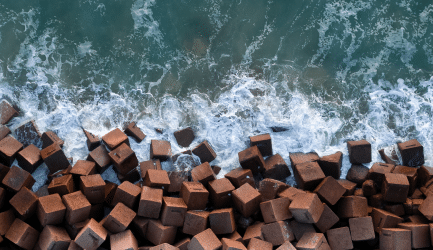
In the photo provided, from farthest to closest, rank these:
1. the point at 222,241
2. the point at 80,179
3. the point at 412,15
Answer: the point at 412,15 → the point at 80,179 → the point at 222,241

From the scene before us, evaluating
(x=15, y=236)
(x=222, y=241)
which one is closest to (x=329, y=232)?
(x=222, y=241)

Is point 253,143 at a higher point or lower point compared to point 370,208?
higher

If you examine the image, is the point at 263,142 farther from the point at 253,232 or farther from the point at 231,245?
the point at 231,245

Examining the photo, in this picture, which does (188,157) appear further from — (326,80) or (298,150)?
(326,80)

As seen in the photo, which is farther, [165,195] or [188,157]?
[188,157]

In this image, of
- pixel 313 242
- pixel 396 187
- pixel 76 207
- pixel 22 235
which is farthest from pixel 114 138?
pixel 396 187

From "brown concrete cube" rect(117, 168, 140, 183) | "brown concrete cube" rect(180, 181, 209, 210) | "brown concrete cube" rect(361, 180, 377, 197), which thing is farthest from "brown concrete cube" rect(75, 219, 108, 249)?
"brown concrete cube" rect(361, 180, 377, 197)

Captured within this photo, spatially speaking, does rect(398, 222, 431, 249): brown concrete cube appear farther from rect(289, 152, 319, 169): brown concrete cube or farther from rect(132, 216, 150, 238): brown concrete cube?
rect(132, 216, 150, 238): brown concrete cube

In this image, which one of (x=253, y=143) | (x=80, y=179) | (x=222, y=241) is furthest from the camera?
(x=253, y=143)
